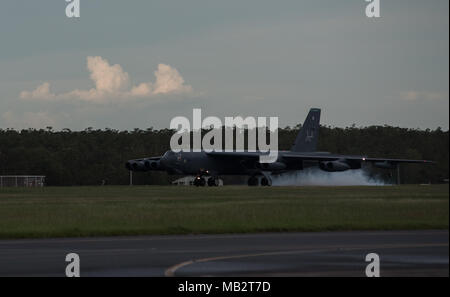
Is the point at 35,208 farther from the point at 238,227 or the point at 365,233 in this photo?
the point at 365,233

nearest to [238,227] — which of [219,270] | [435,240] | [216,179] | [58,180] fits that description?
[435,240]

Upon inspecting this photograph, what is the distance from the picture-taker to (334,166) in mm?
85500

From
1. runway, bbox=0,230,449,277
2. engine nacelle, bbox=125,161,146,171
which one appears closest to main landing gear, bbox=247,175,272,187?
engine nacelle, bbox=125,161,146,171

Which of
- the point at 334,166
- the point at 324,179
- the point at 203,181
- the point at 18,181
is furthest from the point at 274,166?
the point at 18,181

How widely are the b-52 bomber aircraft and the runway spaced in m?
56.5

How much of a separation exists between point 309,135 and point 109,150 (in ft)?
246

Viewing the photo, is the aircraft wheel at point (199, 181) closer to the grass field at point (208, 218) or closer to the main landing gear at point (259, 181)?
the main landing gear at point (259, 181)

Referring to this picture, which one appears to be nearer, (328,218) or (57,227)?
(57,227)

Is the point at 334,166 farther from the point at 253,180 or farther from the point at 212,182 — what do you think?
the point at 212,182

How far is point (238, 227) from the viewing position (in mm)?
31594

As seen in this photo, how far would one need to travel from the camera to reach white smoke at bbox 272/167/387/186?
93000mm

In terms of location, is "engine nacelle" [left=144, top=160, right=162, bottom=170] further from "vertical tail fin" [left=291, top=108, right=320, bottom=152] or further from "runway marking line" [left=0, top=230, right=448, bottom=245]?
"runway marking line" [left=0, top=230, right=448, bottom=245]

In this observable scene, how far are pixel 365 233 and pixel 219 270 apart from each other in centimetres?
1127
